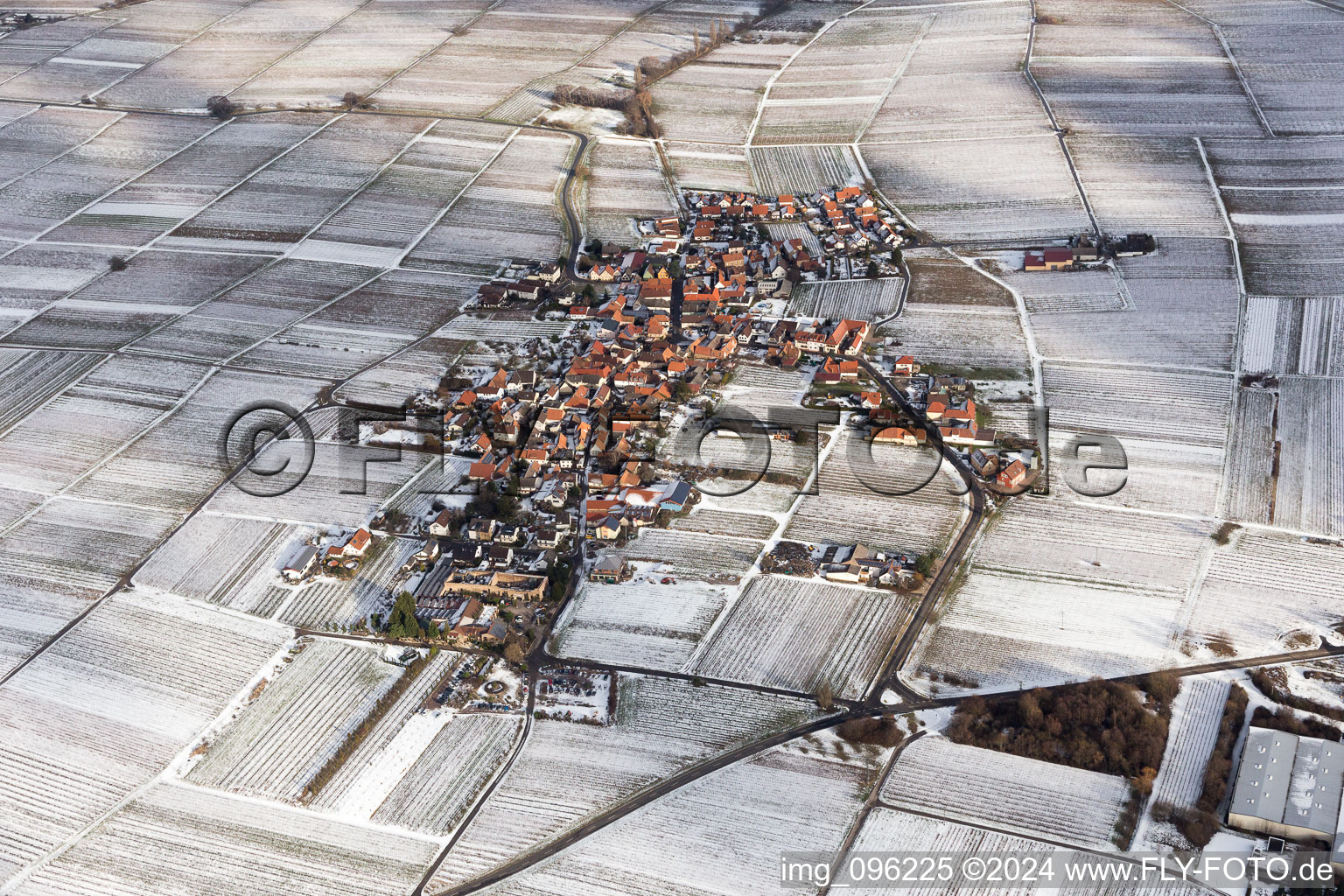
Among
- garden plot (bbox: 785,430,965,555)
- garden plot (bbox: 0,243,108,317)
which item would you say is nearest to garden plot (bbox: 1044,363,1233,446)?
garden plot (bbox: 785,430,965,555)

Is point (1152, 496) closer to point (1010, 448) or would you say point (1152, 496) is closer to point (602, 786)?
point (1010, 448)

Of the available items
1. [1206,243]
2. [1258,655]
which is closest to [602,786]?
[1258,655]

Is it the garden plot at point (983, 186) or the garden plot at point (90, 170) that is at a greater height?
the garden plot at point (90, 170)

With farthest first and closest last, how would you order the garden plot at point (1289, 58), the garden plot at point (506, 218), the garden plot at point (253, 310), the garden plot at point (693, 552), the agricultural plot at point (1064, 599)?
the garden plot at point (1289, 58) < the garden plot at point (506, 218) < the garden plot at point (253, 310) < the garden plot at point (693, 552) < the agricultural plot at point (1064, 599)

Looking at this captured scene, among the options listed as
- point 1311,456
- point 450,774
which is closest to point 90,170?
point 450,774

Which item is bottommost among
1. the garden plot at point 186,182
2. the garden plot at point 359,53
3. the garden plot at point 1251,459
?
the garden plot at point 1251,459

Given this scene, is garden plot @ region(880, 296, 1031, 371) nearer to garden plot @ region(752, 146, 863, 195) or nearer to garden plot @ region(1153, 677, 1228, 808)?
garden plot @ region(752, 146, 863, 195)

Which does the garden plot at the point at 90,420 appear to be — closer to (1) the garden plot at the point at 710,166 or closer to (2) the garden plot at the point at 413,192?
(2) the garden plot at the point at 413,192

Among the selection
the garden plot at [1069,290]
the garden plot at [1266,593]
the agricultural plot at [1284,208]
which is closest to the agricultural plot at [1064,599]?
the garden plot at [1266,593]
